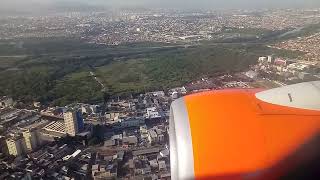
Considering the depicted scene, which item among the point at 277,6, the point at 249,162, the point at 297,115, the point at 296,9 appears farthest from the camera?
the point at 277,6

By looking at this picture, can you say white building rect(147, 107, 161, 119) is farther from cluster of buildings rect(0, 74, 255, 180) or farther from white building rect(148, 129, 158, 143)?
white building rect(148, 129, 158, 143)

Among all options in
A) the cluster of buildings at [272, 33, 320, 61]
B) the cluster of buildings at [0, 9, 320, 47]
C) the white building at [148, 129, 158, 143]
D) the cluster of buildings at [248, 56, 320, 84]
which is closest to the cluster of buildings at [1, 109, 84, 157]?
the white building at [148, 129, 158, 143]

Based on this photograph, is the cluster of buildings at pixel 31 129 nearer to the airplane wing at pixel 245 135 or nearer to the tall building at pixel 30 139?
the tall building at pixel 30 139

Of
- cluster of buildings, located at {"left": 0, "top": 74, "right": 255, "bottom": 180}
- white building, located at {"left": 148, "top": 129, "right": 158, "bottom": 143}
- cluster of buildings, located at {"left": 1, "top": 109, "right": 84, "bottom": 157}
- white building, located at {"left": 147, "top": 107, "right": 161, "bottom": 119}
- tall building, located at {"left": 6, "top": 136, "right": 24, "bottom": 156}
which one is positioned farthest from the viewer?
white building, located at {"left": 147, "top": 107, "right": 161, "bottom": 119}

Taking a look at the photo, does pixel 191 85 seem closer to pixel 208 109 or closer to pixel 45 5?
pixel 208 109

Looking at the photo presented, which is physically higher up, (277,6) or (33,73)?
(277,6)

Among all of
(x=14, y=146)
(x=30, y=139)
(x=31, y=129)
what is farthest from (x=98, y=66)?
(x=14, y=146)

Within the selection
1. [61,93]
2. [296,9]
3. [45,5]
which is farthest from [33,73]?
[296,9]

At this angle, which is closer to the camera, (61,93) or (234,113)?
(234,113)
